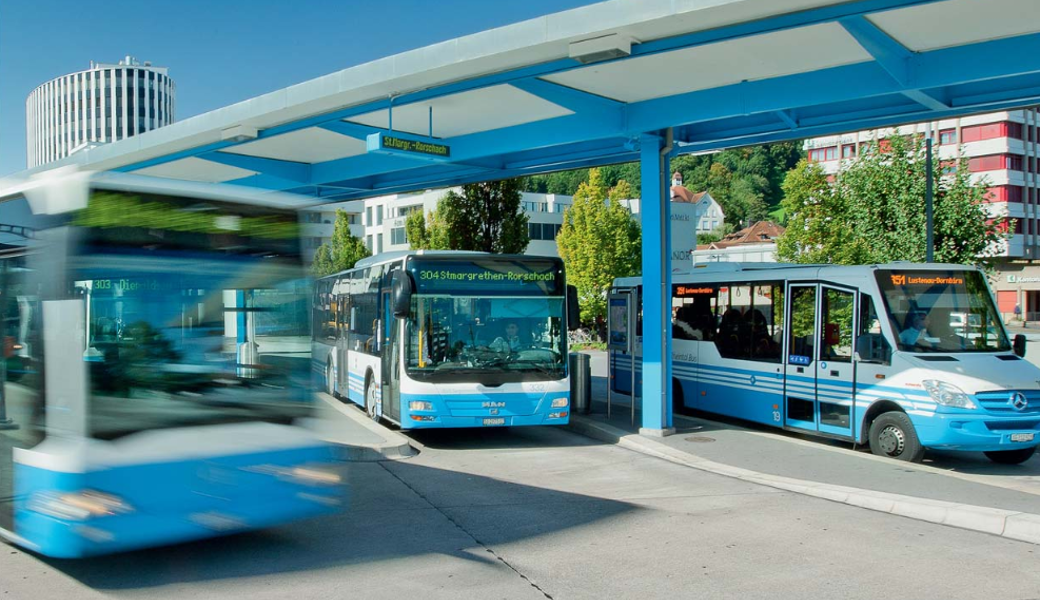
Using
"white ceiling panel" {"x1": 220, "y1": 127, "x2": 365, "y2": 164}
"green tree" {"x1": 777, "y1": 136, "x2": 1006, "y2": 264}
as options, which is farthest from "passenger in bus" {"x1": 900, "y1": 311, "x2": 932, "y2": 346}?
"green tree" {"x1": 777, "y1": 136, "x2": 1006, "y2": 264}

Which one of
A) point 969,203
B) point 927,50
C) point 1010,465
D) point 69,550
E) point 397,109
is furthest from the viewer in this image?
point 969,203

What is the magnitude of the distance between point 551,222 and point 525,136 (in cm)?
6728

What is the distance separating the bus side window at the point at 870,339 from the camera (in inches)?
458

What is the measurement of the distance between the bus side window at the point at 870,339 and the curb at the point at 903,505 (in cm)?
234

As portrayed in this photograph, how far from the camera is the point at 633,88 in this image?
1250 centimetres

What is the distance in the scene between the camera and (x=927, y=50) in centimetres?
1055

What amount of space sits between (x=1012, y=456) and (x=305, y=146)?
12.5m

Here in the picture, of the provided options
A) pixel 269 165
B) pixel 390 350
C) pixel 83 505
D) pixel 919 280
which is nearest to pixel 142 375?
pixel 83 505

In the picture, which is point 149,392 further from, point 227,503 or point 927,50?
point 927,50

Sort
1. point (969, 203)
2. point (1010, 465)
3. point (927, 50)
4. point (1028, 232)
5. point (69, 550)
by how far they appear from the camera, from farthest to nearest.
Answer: point (1028, 232), point (969, 203), point (1010, 465), point (927, 50), point (69, 550)

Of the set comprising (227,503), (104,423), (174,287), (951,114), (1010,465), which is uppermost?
(951,114)

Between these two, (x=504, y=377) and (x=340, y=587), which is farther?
(x=504, y=377)

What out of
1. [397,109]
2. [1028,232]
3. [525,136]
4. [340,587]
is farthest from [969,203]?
[1028,232]

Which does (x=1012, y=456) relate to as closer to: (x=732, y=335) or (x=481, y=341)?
(x=732, y=335)
